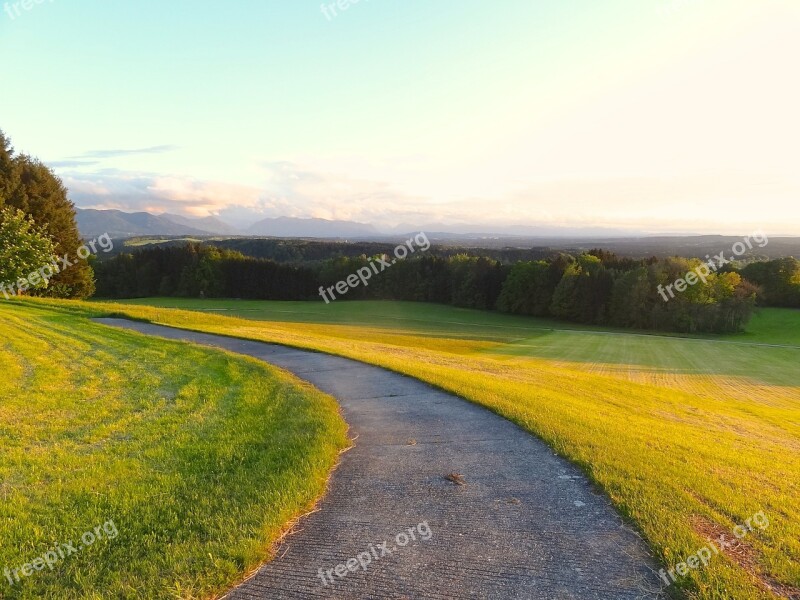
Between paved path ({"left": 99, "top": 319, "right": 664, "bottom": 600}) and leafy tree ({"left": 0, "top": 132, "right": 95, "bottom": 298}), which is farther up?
leafy tree ({"left": 0, "top": 132, "right": 95, "bottom": 298})

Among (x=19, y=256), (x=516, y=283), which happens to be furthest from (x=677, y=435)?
(x=516, y=283)

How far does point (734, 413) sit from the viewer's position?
16344mm

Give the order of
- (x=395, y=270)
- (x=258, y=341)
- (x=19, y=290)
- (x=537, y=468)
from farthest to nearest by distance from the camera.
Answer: (x=395, y=270) < (x=19, y=290) < (x=258, y=341) < (x=537, y=468)

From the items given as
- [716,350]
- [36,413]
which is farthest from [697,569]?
[716,350]

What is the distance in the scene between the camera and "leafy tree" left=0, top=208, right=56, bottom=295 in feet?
88.9

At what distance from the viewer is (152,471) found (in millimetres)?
5926

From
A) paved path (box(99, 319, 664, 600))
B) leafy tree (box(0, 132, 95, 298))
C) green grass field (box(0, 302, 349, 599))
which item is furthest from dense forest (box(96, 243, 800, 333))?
paved path (box(99, 319, 664, 600))

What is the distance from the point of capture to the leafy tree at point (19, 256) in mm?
27094

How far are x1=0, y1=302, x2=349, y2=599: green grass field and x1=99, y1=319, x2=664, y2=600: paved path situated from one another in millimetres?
416

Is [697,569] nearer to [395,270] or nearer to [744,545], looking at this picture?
[744,545]

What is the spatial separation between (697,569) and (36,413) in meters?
9.73

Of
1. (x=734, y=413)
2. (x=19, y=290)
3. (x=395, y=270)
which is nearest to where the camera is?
(x=734, y=413)

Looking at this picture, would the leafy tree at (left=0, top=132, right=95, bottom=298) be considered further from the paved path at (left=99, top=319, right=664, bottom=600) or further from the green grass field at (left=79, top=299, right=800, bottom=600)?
the paved path at (left=99, top=319, right=664, bottom=600)

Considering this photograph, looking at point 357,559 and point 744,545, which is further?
point 744,545
